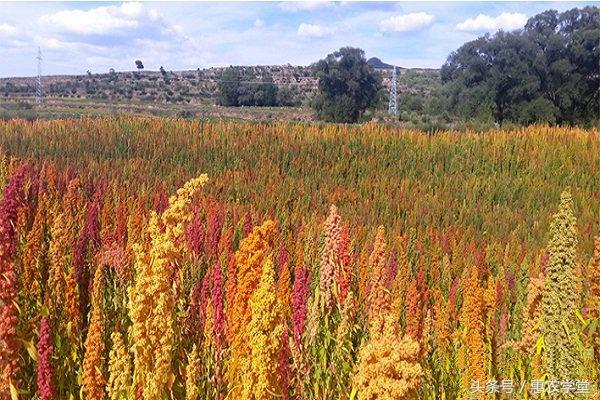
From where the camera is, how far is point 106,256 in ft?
9.20

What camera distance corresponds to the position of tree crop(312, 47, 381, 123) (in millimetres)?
44219

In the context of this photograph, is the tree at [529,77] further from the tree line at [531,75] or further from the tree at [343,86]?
the tree at [343,86]

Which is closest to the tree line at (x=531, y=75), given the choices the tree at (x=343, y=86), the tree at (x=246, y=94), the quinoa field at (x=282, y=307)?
the tree at (x=343, y=86)

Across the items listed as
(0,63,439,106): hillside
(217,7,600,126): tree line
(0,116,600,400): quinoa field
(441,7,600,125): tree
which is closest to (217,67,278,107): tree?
(0,63,439,106): hillside

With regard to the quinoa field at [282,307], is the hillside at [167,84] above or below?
above

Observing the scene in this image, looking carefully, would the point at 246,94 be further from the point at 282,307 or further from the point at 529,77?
the point at 282,307

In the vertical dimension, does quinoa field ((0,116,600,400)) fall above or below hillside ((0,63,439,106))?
below

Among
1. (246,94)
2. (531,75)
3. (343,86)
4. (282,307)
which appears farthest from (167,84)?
(282,307)

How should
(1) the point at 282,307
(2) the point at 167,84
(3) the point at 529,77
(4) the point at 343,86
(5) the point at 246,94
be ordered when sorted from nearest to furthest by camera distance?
(1) the point at 282,307 < (3) the point at 529,77 < (4) the point at 343,86 < (5) the point at 246,94 < (2) the point at 167,84

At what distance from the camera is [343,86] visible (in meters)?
45.1

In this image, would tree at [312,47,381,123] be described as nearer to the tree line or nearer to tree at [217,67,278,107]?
the tree line

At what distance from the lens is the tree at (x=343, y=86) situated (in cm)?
4422

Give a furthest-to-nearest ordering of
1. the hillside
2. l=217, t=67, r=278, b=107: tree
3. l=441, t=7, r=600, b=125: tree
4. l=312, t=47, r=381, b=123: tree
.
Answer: the hillside → l=217, t=67, r=278, b=107: tree → l=312, t=47, r=381, b=123: tree → l=441, t=7, r=600, b=125: tree

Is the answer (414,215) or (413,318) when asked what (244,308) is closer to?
(413,318)
